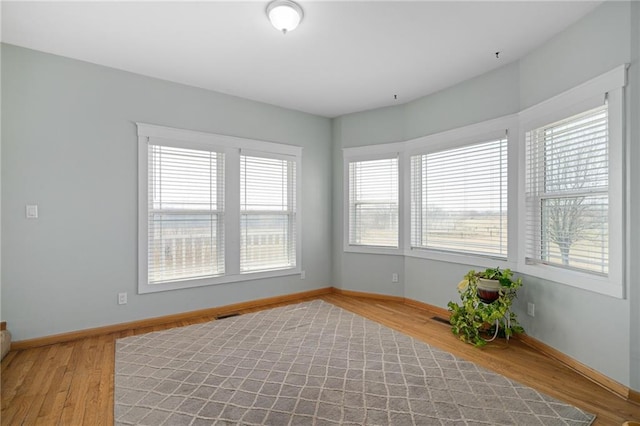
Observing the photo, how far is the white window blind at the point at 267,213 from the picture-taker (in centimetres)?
435

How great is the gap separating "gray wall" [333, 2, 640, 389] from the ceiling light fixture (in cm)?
230

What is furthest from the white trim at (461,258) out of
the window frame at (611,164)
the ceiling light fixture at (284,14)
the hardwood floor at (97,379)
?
the ceiling light fixture at (284,14)

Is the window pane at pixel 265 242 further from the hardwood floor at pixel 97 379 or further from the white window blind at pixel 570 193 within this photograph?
the white window blind at pixel 570 193

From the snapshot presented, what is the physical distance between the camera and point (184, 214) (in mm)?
3820

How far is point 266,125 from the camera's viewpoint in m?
4.53

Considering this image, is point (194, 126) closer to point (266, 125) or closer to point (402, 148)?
point (266, 125)

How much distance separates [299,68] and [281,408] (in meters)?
3.19

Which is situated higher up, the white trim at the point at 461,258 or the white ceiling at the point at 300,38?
the white ceiling at the point at 300,38

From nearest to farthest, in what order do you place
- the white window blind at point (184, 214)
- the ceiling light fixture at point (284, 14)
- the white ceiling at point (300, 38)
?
the ceiling light fixture at point (284, 14), the white ceiling at point (300, 38), the white window blind at point (184, 214)

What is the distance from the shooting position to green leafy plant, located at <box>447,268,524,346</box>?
Answer: 3021mm

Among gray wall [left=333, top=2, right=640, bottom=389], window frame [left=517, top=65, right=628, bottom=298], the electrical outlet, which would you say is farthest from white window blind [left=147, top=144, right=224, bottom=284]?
window frame [left=517, top=65, right=628, bottom=298]

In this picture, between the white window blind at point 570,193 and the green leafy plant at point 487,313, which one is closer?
the white window blind at point 570,193

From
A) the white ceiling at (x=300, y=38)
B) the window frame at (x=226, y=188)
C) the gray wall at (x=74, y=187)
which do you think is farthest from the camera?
the window frame at (x=226, y=188)

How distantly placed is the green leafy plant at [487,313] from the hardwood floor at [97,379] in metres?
0.12
